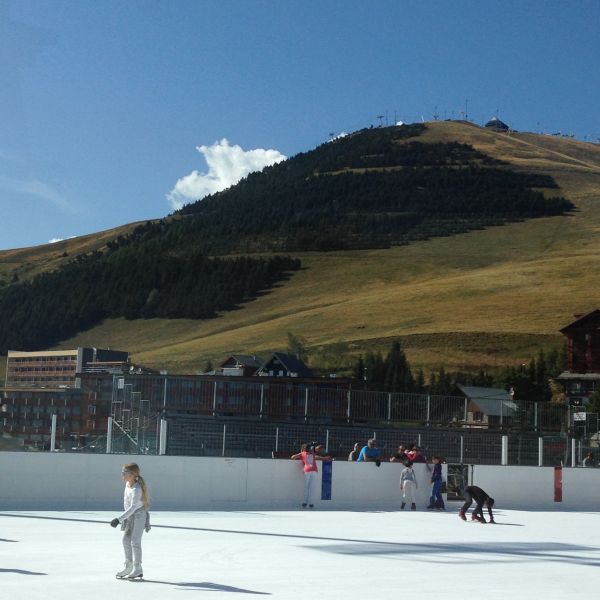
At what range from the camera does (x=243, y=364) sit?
118 m

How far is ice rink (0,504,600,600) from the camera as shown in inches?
454

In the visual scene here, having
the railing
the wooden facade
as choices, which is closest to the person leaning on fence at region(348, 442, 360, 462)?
the railing

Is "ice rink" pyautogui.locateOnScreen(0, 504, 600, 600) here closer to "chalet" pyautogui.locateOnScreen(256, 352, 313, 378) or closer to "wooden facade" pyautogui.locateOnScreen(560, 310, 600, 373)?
"chalet" pyautogui.locateOnScreen(256, 352, 313, 378)

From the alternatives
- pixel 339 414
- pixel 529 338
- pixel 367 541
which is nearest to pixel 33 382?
pixel 529 338

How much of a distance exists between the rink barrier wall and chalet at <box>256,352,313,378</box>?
76759 millimetres

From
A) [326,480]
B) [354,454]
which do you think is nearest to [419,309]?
[354,454]

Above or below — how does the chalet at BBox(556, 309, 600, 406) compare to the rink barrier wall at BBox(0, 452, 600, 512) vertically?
above

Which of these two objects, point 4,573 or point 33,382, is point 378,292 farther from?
point 4,573

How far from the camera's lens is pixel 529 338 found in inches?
5084

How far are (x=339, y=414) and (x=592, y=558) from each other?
22.5m

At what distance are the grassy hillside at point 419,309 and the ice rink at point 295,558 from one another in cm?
10369

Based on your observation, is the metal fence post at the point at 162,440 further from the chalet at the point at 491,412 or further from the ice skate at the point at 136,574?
the chalet at the point at 491,412

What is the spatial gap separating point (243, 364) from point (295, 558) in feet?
341

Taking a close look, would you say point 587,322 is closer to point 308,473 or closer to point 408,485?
point 408,485
